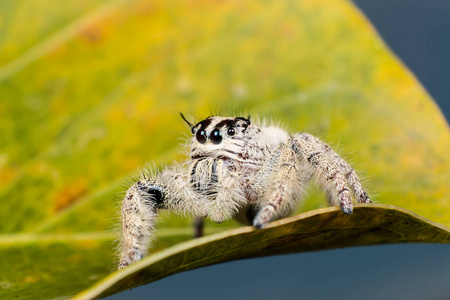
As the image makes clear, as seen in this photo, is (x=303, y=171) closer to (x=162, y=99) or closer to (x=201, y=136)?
(x=201, y=136)

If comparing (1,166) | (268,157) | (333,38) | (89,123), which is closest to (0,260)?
(1,166)

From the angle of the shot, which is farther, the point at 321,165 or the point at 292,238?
the point at 321,165

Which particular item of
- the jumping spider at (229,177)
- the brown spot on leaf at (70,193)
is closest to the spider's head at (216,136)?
the jumping spider at (229,177)

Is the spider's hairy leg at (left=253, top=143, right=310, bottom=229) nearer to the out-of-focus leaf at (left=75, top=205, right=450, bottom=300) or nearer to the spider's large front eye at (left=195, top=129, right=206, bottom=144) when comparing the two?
the out-of-focus leaf at (left=75, top=205, right=450, bottom=300)

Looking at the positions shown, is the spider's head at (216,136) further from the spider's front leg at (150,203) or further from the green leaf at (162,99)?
the green leaf at (162,99)

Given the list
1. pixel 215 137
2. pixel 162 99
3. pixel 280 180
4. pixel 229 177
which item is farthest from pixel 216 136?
pixel 162 99

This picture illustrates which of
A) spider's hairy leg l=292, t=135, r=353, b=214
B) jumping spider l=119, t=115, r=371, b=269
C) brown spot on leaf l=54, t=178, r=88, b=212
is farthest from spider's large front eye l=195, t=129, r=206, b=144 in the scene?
brown spot on leaf l=54, t=178, r=88, b=212

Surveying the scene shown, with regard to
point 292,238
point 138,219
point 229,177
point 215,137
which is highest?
point 215,137
